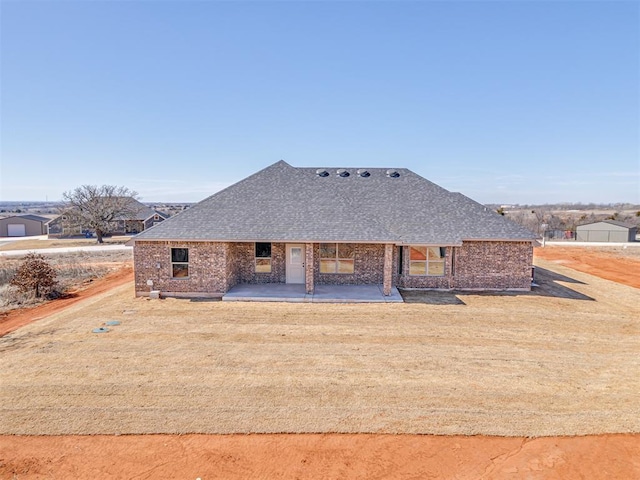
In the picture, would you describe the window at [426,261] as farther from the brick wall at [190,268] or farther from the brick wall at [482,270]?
the brick wall at [190,268]

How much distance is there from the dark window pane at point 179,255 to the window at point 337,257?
5.97 metres

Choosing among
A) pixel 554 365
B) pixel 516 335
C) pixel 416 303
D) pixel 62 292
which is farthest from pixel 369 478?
pixel 62 292

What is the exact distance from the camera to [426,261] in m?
17.3

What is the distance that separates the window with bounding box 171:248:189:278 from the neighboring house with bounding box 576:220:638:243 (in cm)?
4492

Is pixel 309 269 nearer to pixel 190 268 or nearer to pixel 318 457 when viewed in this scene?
pixel 190 268

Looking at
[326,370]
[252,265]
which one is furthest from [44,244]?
[326,370]

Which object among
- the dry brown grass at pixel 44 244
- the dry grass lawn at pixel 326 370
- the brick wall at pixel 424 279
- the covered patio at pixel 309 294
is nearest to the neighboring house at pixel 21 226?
the dry brown grass at pixel 44 244

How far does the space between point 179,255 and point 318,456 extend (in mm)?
11801

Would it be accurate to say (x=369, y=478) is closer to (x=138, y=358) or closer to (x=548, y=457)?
(x=548, y=457)

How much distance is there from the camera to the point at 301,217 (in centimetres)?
1680

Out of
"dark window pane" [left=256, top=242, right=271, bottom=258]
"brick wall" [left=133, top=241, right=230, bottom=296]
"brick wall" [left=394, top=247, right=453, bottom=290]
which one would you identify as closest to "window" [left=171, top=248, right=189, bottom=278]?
"brick wall" [left=133, top=241, right=230, bottom=296]

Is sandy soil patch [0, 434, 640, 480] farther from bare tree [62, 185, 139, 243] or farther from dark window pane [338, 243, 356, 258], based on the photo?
bare tree [62, 185, 139, 243]

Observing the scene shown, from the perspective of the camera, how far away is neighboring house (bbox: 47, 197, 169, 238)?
167 ft

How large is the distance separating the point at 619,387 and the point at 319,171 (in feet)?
52.1
